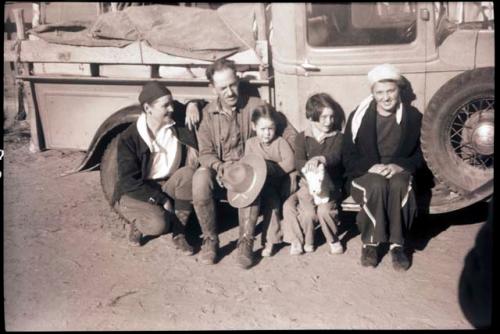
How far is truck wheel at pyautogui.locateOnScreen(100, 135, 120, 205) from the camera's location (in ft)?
13.8

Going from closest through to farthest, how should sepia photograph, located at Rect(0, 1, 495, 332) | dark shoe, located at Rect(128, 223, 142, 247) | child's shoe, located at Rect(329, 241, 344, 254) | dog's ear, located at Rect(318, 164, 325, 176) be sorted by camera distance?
sepia photograph, located at Rect(0, 1, 495, 332) < dog's ear, located at Rect(318, 164, 325, 176) < child's shoe, located at Rect(329, 241, 344, 254) < dark shoe, located at Rect(128, 223, 142, 247)

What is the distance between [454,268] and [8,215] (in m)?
3.48

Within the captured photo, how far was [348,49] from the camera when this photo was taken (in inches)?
145

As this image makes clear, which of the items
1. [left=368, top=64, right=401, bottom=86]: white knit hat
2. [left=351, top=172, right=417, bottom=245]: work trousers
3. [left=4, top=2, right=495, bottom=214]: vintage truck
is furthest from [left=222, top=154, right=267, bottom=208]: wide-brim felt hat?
[left=368, top=64, right=401, bottom=86]: white knit hat

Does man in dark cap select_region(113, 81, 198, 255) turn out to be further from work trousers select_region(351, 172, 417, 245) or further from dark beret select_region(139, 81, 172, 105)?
work trousers select_region(351, 172, 417, 245)

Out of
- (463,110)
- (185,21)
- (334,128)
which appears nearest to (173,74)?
(185,21)

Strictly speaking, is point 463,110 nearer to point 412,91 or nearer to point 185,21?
point 412,91

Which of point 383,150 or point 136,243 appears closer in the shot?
point 383,150

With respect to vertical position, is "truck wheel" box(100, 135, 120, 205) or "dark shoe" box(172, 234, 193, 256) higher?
"truck wheel" box(100, 135, 120, 205)

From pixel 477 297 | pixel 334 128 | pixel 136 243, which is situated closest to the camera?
pixel 477 297

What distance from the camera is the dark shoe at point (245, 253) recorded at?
367 centimetres

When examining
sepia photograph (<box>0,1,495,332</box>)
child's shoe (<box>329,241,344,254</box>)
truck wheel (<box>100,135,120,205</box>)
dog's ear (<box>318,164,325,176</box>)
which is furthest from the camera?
truck wheel (<box>100,135,120,205</box>)

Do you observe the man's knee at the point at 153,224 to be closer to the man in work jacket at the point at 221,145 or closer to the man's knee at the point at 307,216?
the man in work jacket at the point at 221,145

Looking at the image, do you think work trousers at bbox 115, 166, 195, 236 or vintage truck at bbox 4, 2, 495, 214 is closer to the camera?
vintage truck at bbox 4, 2, 495, 214
